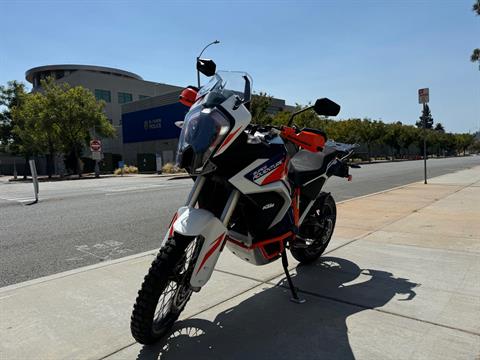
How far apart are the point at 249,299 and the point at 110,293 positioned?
4.43 ft

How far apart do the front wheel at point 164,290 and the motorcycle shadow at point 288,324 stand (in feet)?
0.50

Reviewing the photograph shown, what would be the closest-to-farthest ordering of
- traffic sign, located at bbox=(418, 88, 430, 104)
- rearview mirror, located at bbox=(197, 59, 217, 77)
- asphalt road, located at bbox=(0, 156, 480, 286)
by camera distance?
rearview mirror, located at bbox=(197, 59, 217, 77), asphalt road, located at bbox=(0, 156, 480, 286), traffic sign, located at bbox=(418, 88, 430, 104)

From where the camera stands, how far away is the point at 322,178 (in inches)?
167

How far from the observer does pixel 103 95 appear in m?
60.2

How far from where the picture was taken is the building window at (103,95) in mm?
59153

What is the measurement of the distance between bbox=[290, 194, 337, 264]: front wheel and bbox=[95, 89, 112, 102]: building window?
5983 cm

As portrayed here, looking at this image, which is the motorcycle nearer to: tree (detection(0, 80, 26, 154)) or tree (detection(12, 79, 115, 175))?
tree (detection(12, 79, 115, 175))

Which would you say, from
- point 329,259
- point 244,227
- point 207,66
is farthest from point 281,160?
point 329,259

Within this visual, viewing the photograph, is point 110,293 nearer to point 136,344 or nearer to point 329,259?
point 136,344

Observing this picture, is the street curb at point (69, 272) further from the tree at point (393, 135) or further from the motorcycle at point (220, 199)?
the tree at point (393, 135)

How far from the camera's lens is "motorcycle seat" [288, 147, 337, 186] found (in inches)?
152

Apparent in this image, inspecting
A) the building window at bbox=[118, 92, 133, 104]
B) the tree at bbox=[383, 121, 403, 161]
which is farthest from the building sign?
the tree at bbox=[383, 121, 403, 161]

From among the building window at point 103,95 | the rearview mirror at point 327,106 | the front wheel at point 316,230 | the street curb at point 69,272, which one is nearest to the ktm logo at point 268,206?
the rearview mirror at point 327,106

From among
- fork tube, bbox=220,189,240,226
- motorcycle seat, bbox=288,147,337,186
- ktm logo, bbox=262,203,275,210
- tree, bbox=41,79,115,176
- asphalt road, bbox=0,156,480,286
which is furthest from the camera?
tree, bbox=41,79,115,176
